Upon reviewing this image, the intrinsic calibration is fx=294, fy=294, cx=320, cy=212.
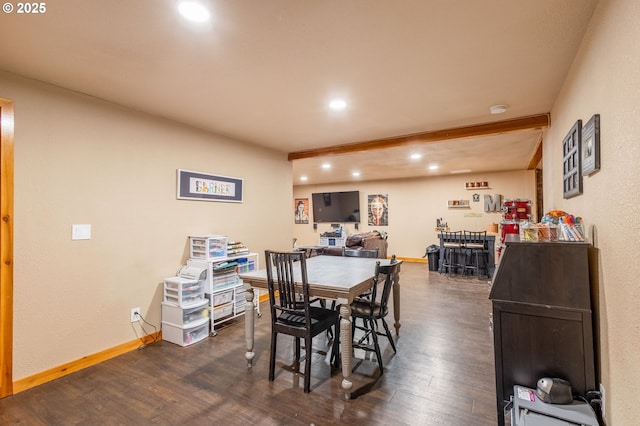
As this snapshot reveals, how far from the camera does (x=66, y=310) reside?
250 cm

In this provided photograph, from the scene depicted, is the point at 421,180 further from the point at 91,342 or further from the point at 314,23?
the point at 91,342

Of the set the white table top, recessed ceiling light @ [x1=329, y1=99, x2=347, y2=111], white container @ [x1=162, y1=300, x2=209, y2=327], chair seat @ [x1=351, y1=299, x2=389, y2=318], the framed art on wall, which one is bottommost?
white container @ [x1=162, y1=300, x2=209, y2=327]

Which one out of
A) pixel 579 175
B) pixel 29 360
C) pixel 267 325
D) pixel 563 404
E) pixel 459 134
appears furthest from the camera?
pixel 459 134

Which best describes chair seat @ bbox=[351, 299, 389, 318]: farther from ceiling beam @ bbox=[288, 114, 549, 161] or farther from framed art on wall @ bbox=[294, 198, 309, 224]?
framed art on wall @ bbox=[294, 198, 309, 224]

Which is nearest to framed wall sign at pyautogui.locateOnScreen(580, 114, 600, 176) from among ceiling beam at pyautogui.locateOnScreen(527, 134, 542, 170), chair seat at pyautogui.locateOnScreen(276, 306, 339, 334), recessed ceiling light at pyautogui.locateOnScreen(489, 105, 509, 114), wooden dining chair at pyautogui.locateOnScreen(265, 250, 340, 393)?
recessed ceiling light at pyautogui.locateOnScreen(489, 105, 509, 114)

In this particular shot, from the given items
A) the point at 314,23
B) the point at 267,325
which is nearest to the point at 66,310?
the point at 267,325

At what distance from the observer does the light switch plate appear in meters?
2.56

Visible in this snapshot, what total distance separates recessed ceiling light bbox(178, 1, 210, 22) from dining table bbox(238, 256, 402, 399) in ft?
5.96

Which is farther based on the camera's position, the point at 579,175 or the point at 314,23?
the point at 579,175

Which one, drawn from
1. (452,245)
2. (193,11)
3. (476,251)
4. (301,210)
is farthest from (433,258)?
(193,11)

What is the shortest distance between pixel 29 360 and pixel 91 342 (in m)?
0.41

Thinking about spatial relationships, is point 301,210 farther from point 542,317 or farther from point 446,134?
point 542,317

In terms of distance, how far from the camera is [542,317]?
5.51 ft

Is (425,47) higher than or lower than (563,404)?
higher
